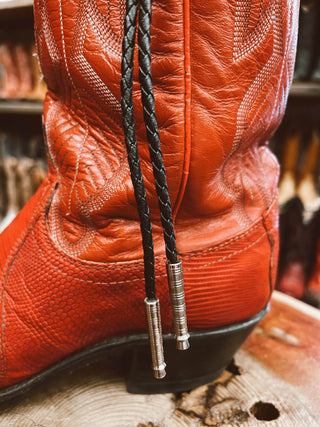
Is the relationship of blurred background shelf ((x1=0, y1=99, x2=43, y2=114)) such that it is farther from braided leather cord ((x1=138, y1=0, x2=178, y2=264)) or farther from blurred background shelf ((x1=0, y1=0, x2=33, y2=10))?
braided leather cord ((x1=138, y1=0, x2=178, y2=264))

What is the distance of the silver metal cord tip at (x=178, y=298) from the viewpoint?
38cm

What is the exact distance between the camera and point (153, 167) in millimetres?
371

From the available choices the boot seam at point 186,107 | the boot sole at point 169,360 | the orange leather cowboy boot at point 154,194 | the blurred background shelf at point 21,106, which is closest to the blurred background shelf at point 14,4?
the blurred background shelf at point 21,106

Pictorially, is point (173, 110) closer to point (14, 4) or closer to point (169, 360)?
point (169, 360)

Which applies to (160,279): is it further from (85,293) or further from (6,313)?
(6,313)

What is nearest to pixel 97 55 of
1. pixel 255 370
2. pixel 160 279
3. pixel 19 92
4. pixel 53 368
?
pixel 160 279

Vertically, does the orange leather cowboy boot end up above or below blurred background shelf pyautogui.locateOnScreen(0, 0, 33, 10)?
below

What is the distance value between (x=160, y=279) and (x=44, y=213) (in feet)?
0.63

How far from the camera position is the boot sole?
1.73 feet

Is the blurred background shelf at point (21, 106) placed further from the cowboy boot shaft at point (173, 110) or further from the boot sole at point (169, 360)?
Result: the boot sole at point (169, 360)

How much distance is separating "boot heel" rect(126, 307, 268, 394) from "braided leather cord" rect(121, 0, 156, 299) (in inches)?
7.2

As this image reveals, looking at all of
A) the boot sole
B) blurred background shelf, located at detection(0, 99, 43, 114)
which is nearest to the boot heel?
the boot sole

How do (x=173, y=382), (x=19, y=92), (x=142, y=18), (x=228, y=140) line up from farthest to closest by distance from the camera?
(x=19, y=92) < (x=173, y=382) < (x=228, y=140) < (x=142, y=18)

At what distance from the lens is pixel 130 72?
13.7 inches
